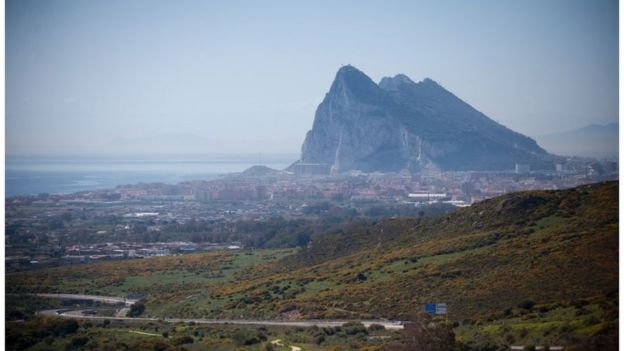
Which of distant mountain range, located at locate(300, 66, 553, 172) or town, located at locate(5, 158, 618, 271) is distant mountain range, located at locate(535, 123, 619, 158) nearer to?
town, located at locate(5, 158, 618, 271)

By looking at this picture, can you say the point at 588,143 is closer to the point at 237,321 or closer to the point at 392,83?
the point at 237,321

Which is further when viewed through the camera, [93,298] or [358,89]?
[358,89]

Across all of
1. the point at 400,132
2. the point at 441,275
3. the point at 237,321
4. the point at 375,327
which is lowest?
the point at 237,321

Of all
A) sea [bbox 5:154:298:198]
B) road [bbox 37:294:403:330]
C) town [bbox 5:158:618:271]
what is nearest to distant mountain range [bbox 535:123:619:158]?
town [bbox 5:158:618:271]

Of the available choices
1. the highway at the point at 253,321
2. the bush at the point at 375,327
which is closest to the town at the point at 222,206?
the highway at the point at 253,321

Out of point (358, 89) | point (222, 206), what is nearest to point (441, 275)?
point (222, 206)

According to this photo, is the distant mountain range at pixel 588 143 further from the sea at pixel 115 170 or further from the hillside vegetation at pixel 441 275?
the sea at pixel 115 170
